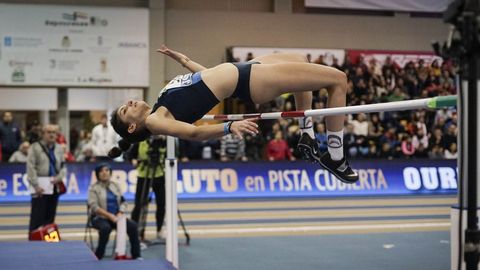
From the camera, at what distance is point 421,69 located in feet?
53.0

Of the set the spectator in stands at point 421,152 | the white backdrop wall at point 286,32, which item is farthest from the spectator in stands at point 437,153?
the white backdrop wall at point 286,32

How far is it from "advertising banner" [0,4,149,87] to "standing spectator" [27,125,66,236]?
26.4ft

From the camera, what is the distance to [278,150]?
42.4 feet

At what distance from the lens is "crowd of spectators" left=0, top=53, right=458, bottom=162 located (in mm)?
12734

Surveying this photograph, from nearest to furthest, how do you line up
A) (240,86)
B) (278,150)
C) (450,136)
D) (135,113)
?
(240,86) < (135,113) < (278,150) < (450,136)

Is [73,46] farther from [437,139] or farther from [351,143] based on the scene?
[437,139]

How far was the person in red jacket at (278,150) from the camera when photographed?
42.4ft

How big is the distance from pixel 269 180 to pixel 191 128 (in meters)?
8.74

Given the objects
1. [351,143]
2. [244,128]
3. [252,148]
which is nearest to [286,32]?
[351,143]

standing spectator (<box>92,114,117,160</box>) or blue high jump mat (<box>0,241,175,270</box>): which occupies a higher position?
standing spectator (<box>92,114,117,160</box>)

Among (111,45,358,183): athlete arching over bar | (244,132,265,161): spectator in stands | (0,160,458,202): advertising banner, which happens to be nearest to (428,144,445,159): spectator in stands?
(0,160,458,202): advertising banner

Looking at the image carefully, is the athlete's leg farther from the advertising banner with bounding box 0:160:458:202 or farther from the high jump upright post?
the advertising banner with bounding box 0:160:458:202

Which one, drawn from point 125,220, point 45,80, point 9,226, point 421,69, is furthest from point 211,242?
point 421,69

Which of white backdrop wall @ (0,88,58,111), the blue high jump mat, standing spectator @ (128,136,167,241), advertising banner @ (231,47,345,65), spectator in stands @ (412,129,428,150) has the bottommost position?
the blue high jump mat
